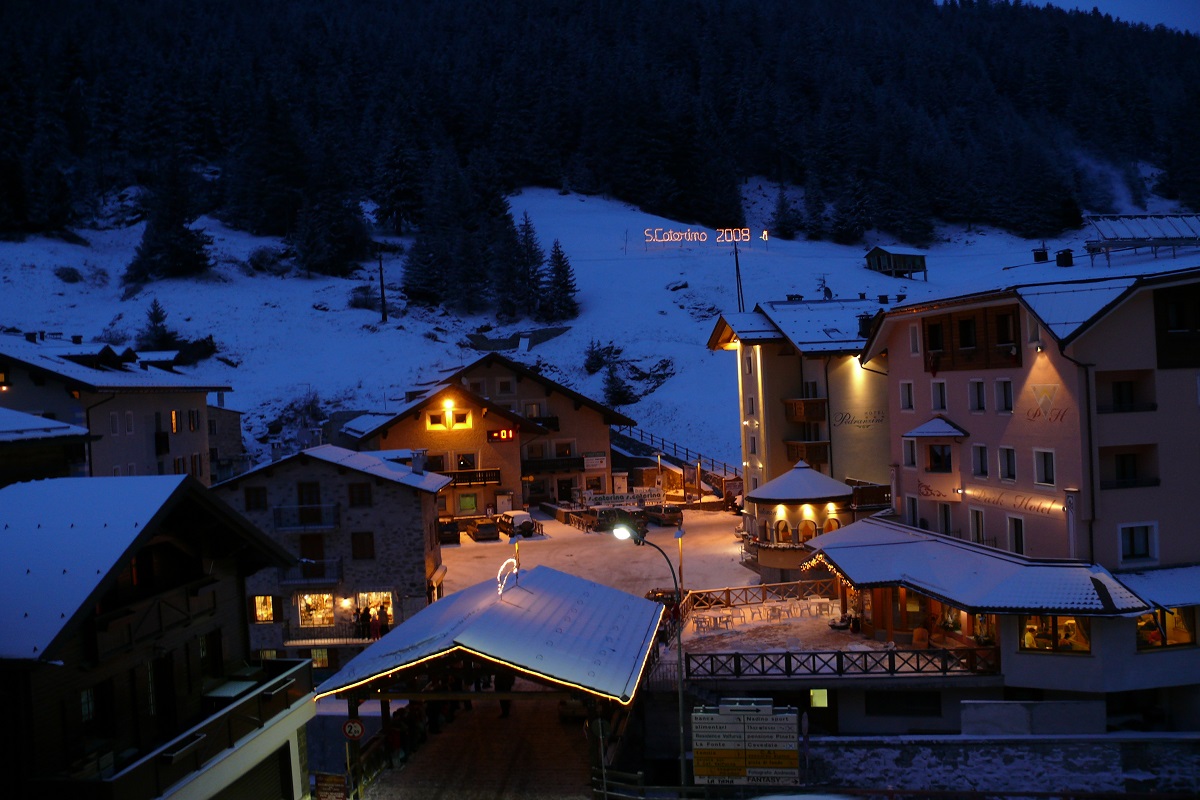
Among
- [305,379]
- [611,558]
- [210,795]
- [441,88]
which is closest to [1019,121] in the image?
[441,88]

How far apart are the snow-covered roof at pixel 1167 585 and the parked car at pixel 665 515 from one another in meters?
28.5

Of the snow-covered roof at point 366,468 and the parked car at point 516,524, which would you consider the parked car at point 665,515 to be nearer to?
the parked car at point 516,524

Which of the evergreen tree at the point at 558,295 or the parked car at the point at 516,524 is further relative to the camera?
the evergreen tree at the point at 558,295

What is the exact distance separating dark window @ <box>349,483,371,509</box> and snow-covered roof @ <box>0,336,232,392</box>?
12842mm

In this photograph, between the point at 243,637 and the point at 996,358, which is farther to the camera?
the point at 996,358

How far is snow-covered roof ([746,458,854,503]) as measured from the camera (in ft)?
124

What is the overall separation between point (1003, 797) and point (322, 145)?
101189mm

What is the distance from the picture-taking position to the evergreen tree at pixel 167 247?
88.6 meters

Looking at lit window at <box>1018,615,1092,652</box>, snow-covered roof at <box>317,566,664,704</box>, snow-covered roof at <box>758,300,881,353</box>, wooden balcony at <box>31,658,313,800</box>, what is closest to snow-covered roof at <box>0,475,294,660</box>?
wooden balcony at <box>31,658,313,800</box>

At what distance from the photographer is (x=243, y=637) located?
18047 mm

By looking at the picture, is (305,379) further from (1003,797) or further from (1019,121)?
(1019,121)

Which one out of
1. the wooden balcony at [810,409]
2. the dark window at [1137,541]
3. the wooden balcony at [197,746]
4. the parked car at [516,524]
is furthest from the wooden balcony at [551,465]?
the wooden balcony at [197,746]

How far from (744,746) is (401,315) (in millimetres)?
73905

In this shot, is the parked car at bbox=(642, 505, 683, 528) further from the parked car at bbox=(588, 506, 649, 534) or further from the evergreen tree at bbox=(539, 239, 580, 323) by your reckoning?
the evergreen tree at bbox=(539, 239, 580, 323)
